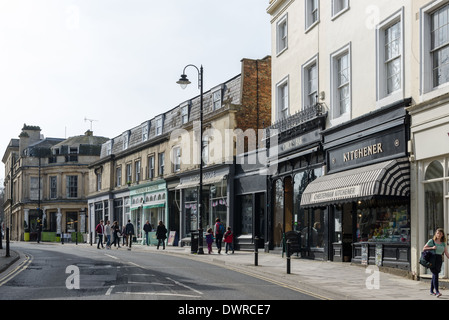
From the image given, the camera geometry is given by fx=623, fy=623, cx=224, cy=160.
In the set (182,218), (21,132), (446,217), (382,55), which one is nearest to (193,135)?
(182,218)

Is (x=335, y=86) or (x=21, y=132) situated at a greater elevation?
(x=21, y=132)

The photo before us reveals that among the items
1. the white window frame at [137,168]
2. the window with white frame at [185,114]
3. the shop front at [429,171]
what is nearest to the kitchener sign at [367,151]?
the shop front at [429,171]

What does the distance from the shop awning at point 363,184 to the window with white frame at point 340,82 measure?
250 centimetres

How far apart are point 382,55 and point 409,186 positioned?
469cm

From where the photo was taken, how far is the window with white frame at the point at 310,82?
2582 cm

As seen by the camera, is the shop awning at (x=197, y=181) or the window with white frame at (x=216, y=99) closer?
the shop awning at (x=197, y=181)

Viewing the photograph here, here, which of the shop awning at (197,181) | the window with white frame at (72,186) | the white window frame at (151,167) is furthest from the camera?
the window with white frame at (72,186)

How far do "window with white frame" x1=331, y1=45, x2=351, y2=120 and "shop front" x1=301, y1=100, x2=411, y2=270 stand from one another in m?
0.82

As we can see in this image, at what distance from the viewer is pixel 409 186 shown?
18.4 metres

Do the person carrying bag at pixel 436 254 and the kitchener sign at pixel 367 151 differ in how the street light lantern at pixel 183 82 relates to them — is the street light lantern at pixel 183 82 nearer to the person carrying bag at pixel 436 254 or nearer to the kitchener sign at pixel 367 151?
the kitchener sign at pixel 367 151

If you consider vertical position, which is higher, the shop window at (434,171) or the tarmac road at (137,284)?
the shop window at (434,171)

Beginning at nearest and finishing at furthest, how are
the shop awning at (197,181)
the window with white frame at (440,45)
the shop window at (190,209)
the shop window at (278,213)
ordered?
1. the window with white frame at (440,45)
2. the shop window at (278,213)
3. the shop awning at (197,181)
4. the shop window at (190,209)

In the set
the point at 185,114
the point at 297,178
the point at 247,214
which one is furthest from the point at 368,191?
the point at 185,114
